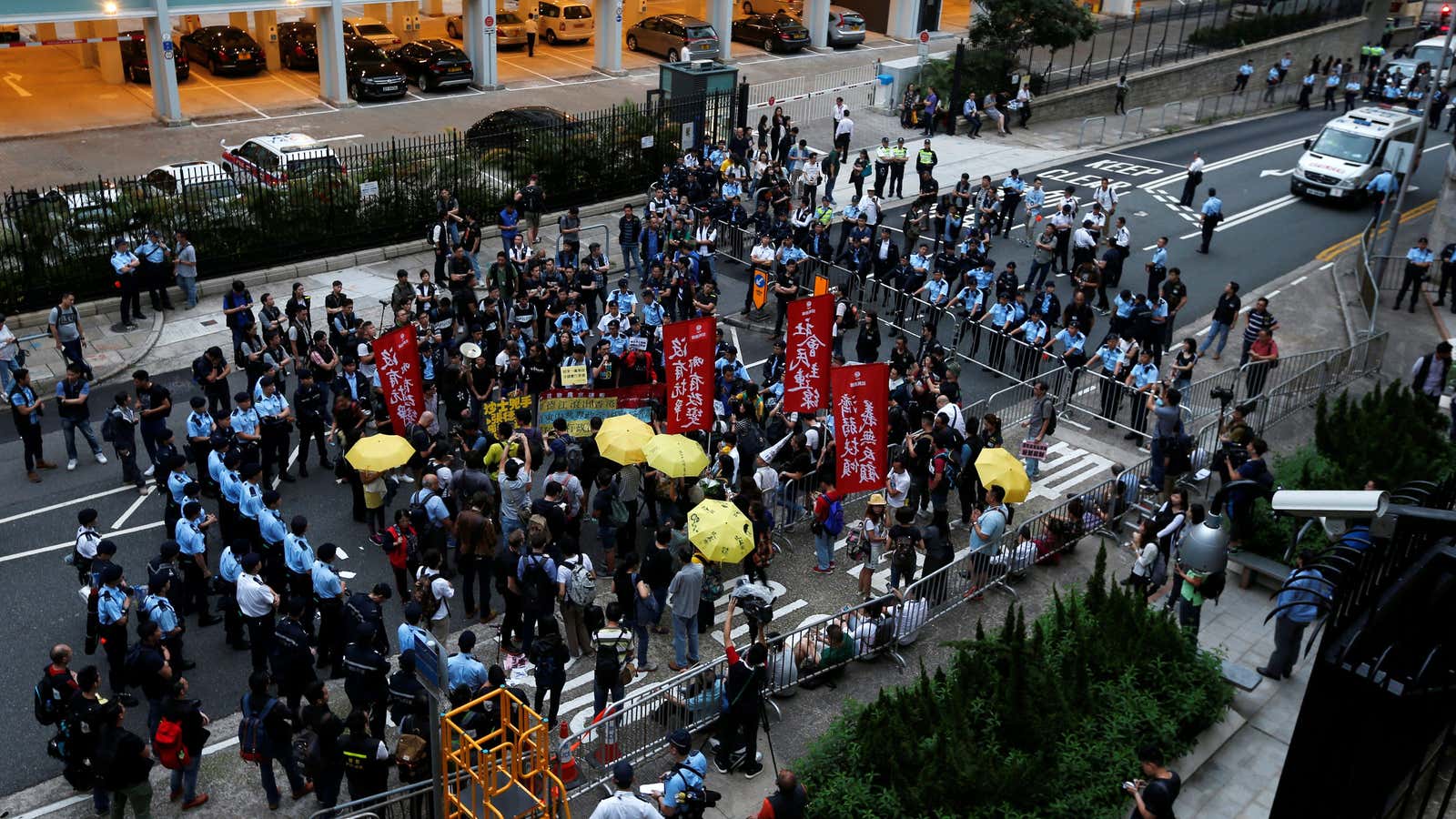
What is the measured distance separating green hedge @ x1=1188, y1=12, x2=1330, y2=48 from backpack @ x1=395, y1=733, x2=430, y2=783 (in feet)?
140

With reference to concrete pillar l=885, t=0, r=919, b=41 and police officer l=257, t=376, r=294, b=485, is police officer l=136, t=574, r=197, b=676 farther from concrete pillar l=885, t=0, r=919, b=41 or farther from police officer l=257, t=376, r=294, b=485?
concrete pillar l=885, t=0, r=919, b=41

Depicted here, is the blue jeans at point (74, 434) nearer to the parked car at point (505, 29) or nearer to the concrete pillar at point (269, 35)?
the concrete pillar at point (269, 35)

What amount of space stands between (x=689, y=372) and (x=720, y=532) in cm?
370

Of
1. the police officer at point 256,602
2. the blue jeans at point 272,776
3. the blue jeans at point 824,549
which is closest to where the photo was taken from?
the blue jeans at point 272,776

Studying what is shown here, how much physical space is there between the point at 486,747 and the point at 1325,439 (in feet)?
40.3

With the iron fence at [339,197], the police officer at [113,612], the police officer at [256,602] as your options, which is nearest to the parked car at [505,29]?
the iron fence at [339,197]

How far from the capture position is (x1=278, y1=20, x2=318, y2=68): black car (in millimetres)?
40938

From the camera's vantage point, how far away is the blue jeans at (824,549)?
15.8 meters

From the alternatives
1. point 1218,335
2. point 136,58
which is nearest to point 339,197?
point 1218,335

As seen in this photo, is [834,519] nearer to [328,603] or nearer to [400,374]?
[328,603]

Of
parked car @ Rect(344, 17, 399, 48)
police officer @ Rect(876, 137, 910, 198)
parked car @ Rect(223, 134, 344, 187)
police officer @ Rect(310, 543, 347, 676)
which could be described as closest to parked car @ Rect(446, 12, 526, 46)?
parked car @ Rect(344, 17, 399, 48)

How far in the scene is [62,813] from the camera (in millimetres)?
11688

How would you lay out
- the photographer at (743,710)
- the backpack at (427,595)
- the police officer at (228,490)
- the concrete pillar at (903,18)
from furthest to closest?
the concrete pillar at (903,18)
the police officer at (228,490)
the backpack at (427,595)
the photographer at (743,710)

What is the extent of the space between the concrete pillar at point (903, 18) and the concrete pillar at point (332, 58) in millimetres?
24619
